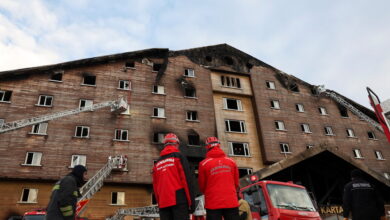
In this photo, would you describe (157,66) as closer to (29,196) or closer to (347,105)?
(29,196)

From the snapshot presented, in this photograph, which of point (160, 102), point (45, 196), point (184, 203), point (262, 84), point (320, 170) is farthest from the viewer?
point (262, 84)

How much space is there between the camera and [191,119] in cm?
3008

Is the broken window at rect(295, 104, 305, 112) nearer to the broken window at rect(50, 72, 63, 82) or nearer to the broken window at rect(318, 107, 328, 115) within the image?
the broken window at rect(318, 107, 328, 115)

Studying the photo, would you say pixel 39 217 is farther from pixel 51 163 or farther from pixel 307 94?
pixel 307 94

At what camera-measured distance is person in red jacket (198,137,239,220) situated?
16.9 ft

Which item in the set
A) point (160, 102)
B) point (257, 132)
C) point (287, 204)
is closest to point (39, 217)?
A: point (287, 204)

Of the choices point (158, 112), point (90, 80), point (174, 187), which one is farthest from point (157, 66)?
point (174, 187)

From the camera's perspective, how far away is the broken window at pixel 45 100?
85.9ft

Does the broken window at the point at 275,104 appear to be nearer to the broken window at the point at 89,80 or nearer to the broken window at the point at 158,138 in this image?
the broken window at the point at 158,138

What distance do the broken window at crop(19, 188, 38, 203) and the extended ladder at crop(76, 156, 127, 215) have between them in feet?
13.1

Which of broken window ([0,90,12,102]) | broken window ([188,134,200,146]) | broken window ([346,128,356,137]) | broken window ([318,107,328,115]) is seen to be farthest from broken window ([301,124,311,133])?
broken window ([0,90,12,102])

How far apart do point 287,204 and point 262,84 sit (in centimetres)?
2691

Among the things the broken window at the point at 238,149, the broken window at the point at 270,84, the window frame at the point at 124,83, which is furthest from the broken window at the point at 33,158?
the broken window at the point at 270,84

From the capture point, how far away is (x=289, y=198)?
10.2 metres
